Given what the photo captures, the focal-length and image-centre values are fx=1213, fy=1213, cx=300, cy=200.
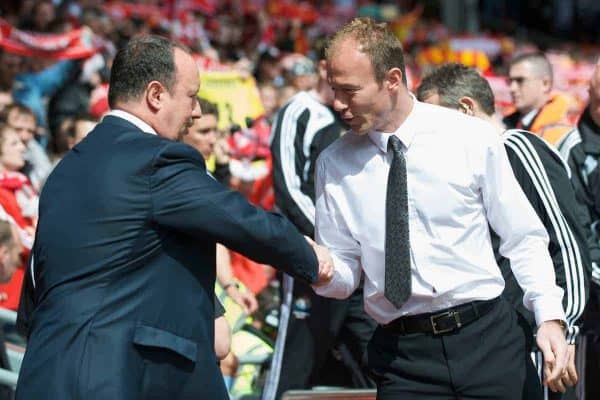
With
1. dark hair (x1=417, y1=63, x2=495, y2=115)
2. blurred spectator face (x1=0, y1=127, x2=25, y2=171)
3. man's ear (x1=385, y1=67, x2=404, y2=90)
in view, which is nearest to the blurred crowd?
blurred spectator face (x1=0, y1=127, x2=25, y2=171)

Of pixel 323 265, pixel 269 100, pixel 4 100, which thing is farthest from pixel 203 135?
pixel 269 100

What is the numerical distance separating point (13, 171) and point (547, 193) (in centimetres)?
431

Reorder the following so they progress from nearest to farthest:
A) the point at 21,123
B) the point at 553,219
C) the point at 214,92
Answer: the point at 553,219 → the point at 21,123 → the point at 214,92

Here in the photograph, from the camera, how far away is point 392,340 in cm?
435

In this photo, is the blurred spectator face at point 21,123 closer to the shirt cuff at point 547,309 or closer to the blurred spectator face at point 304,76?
the blurred spectator face at point 304,76

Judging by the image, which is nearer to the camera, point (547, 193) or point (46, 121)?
point (547, 193)

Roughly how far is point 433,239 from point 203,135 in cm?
249

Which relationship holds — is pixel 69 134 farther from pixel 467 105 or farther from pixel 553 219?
pixel 553 219

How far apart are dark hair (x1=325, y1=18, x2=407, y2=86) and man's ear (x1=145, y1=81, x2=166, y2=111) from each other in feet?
2.28

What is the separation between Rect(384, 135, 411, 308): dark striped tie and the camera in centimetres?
420

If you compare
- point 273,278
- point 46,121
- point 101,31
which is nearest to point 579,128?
point 273,278

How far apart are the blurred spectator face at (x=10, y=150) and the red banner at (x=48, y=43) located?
10.3 ft

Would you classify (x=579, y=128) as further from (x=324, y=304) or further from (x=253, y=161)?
(x=253, y=161)

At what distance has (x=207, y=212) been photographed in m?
3.79
